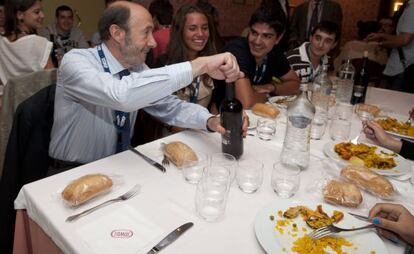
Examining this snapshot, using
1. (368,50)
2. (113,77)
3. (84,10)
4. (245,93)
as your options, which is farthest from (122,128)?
(84,10)

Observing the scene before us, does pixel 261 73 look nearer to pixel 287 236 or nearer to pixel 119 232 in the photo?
pixel 287 236

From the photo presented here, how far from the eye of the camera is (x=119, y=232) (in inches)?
33.5

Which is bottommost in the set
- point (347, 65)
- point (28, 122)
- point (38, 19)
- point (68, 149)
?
point (68, 149)

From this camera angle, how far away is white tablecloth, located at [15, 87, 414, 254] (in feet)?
2.74

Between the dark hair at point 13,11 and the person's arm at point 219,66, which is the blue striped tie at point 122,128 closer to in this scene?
the person's arm at point 219,66

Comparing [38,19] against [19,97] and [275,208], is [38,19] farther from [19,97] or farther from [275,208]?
[275,208]

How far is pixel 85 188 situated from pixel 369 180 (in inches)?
35.4

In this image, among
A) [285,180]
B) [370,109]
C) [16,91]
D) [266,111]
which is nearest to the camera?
[285,180]

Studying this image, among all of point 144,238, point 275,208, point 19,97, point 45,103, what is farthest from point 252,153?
point 19,97

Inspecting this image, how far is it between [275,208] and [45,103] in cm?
108

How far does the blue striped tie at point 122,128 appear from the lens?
146cm

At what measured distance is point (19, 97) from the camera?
1.68 meters

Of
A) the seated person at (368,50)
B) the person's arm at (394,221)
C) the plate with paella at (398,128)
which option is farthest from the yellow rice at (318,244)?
the seated person at (368,50)

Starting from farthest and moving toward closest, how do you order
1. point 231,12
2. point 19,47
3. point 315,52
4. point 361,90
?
point 231,12
point 315,52
point 19,47
point 361,90
